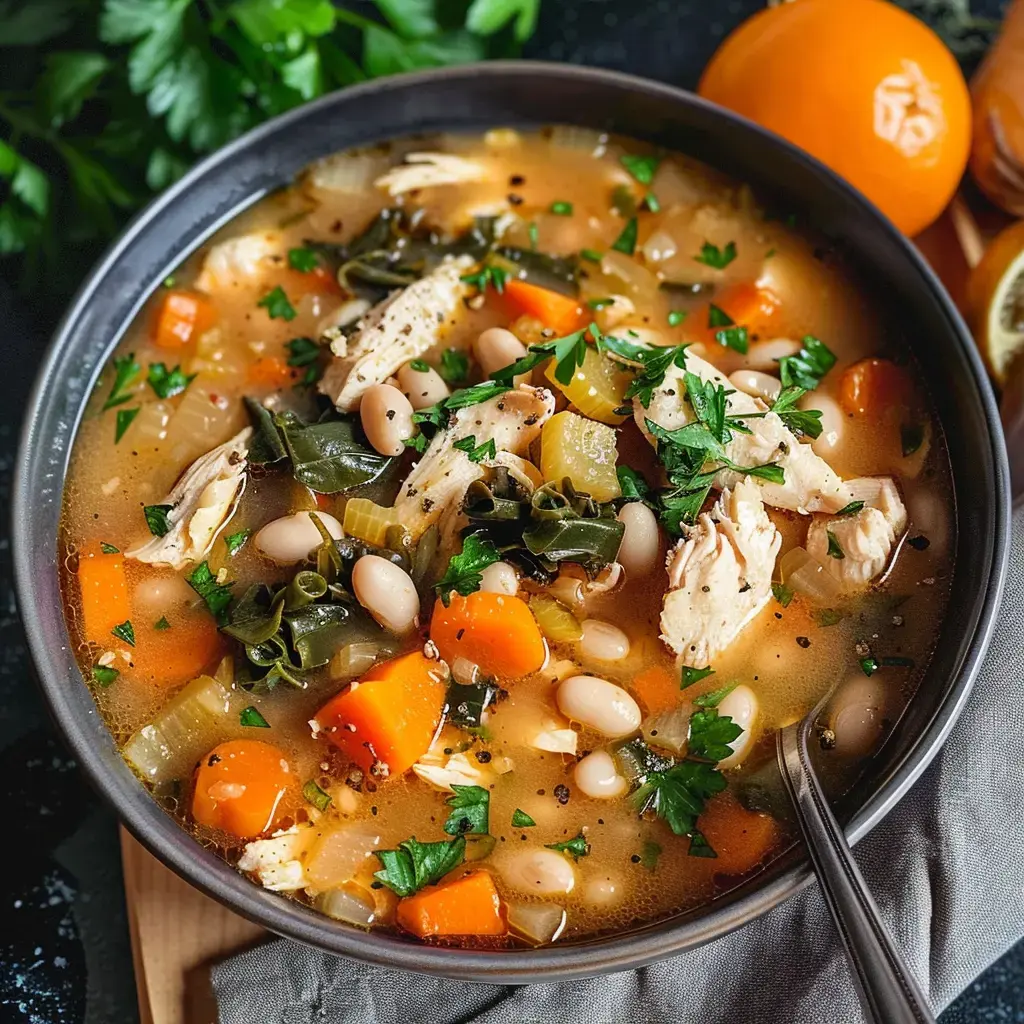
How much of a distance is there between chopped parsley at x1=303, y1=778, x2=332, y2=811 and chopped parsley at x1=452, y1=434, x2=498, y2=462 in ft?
2.64

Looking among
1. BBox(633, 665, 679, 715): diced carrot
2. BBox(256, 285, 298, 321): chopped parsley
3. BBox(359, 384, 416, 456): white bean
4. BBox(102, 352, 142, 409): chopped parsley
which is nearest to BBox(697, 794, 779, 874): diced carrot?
BBox(633, 665, 679, 715): diced carrot

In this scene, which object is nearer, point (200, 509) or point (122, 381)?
point (200, 509)

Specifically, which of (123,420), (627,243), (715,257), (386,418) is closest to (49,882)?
(123,420)

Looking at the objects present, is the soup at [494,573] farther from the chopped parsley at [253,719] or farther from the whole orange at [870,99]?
the whole orange at [870,99]

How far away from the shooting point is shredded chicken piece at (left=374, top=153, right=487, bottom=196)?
Result: 2986 millimetres

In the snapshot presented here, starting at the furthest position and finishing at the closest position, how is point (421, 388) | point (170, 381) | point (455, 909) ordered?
point (170, 381)
point (421, 388)
point (455, 909)

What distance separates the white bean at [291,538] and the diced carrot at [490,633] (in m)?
0.32

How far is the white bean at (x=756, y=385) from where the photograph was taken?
2.65m

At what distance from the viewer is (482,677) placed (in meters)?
2.43

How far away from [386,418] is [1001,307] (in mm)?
1758

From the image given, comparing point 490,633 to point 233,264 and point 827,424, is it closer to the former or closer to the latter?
point 827,424

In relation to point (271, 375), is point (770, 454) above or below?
above

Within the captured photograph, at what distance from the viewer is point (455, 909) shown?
230 centimetres

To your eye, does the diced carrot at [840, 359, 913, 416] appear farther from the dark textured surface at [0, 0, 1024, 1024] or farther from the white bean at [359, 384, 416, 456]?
the dark textured surface at [0, 0, 1024, 1024]
